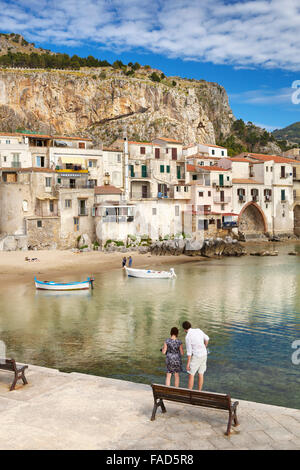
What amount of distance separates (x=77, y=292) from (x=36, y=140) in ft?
111

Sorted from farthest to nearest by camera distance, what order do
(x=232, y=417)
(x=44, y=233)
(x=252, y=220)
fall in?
1. (x=252, y=220)
2. (x=44, y=233)
3. (x=232, y=417)

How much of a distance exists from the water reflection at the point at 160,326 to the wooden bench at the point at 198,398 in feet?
15.9

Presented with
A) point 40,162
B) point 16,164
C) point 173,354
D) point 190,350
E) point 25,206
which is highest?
point 40,162

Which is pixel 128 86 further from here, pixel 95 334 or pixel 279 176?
pixel 95 334

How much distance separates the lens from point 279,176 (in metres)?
76.4

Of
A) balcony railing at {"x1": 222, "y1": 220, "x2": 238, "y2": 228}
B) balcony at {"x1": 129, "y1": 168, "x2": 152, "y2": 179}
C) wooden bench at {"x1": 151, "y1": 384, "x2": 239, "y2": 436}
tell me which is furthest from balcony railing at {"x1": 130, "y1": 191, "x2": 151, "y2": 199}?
wooden bench at {"x1": 151, "y1": 384, "x2": 239, "y2": 436}

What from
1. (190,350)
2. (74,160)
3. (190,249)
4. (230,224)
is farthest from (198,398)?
(230,224)

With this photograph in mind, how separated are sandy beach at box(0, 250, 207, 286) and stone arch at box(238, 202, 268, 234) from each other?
2493cm

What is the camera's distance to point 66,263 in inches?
1743

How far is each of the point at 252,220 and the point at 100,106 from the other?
5968 cm

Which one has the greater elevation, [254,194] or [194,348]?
[254,194]

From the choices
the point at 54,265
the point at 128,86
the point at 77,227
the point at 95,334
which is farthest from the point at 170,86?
the point at 95,334

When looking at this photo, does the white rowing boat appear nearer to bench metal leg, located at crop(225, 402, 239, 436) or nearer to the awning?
the awning

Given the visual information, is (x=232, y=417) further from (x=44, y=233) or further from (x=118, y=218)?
(x=118, y=218)
